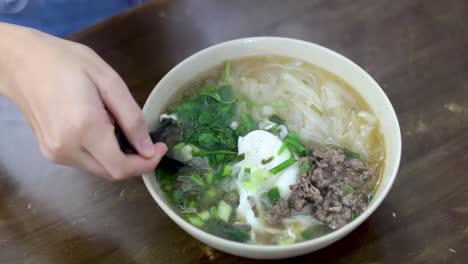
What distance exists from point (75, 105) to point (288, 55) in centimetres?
82

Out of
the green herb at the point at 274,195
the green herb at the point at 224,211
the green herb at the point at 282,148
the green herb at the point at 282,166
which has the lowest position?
the green herb at the point at 224,211

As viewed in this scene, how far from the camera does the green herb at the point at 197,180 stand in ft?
A: 4.52

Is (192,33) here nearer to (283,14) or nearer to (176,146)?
(283,14)

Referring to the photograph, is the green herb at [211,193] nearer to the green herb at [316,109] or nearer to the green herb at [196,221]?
the green herb at [196,221]

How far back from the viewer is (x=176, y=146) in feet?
4.63

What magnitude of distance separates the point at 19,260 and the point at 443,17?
1.86 m

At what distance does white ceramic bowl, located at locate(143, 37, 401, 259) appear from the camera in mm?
1128

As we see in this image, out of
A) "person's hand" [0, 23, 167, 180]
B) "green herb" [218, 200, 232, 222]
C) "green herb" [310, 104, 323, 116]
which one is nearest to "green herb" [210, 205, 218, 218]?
"green herb" [218, 200, 232, 222]

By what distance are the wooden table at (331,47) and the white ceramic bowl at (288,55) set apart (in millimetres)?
211

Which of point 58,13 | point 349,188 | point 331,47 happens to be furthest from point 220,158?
point 58,13

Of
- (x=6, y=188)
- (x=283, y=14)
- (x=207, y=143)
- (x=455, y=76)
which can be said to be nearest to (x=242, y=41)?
(x=207, y=143)

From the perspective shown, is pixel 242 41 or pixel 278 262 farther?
pixel 242 41

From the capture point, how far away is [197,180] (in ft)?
4.53

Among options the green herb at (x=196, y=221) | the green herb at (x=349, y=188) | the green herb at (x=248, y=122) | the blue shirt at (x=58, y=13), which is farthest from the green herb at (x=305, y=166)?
the blue shirt at (x=58, y=13)
